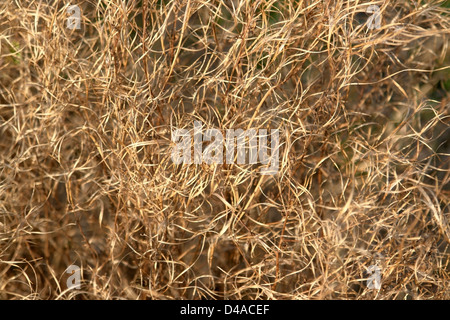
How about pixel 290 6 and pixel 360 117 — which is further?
pixel 360 117

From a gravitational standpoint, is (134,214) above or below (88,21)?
below

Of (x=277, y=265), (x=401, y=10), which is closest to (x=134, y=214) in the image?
(x=277, y=265)

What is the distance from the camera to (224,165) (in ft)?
4.06

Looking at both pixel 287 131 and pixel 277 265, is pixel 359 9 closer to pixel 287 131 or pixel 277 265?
pixel 287 131

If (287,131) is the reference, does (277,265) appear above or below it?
below

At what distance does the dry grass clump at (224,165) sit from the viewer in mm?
1229

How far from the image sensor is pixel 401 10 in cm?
130

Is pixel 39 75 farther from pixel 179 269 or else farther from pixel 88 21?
pixel 179 269

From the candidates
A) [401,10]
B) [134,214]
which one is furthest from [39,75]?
[401,10]

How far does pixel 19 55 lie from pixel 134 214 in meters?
0.52

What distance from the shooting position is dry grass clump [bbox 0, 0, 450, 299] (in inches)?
48.4
